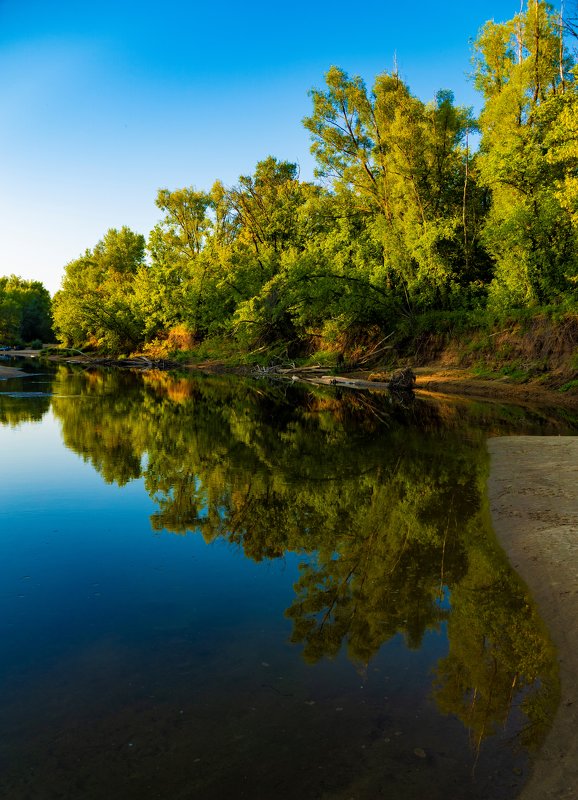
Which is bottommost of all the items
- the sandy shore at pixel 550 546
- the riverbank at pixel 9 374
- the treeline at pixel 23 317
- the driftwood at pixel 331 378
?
the sandy shore at pixel 550 546

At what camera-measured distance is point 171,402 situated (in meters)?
28.0

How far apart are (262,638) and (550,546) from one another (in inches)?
179

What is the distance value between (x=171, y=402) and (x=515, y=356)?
20518 millimetres

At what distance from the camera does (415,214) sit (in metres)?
42.1

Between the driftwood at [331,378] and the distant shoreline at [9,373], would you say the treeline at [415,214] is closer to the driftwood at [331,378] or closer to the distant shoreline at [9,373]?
the driftwood at [331,378]

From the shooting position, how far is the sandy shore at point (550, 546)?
3.97 m

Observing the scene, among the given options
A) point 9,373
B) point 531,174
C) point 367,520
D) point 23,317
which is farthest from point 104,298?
point 367,520

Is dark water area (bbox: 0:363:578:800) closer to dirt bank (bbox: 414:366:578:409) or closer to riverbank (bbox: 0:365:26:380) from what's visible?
dirt bank (bbox: 414:366:578:409)

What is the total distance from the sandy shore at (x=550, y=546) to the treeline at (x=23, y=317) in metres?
105

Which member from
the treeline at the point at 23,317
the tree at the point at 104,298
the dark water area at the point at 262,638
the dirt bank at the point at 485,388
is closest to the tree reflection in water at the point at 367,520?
the dark water area at the point at 262,638

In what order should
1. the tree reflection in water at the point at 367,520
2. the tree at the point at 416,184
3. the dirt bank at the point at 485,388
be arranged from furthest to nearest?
the tree at the point at 416,184
the dirt bank at the point at 485,388
the tree reflection in water at the point at 367,520

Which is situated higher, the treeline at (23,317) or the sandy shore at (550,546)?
the treeline at (23,317)

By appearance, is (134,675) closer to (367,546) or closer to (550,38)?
(367,546)

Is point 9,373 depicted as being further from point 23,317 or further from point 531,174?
point 23,317
